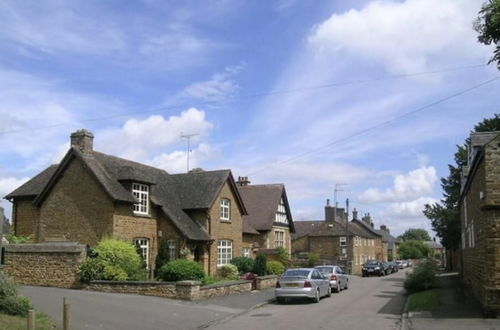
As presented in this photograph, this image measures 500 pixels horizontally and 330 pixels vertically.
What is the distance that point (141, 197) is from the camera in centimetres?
3062

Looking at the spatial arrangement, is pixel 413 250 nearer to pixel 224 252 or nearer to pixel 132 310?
pixel 224 252

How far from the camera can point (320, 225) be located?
222 ft

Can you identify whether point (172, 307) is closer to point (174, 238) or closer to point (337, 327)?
point (337, 327)

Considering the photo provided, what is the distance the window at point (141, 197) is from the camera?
2989 centimetres

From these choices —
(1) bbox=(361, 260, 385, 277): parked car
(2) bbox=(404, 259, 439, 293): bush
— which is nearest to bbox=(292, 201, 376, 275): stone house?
(1) bbox=(361, 260, 385, 277): parked car

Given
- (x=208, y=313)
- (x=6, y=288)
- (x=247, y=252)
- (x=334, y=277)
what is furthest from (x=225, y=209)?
(x=6, y=288)

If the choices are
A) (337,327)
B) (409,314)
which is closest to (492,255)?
(409,314)

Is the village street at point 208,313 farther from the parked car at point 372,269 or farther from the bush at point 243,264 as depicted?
the parked car at point 372,269

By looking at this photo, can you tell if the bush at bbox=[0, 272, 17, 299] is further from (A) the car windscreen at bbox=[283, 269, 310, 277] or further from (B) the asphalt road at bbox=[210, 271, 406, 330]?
(A) the car windscreen at bbox=[283, 269, 310, 277]

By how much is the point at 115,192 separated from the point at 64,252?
4.40 metres

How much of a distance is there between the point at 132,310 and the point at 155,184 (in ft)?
48.0

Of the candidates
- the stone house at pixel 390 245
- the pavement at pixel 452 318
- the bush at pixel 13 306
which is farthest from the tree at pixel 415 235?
the bush at pixel 13 306

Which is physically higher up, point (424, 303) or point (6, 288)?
point (6, 288)

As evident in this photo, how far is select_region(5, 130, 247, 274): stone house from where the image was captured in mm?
28188
